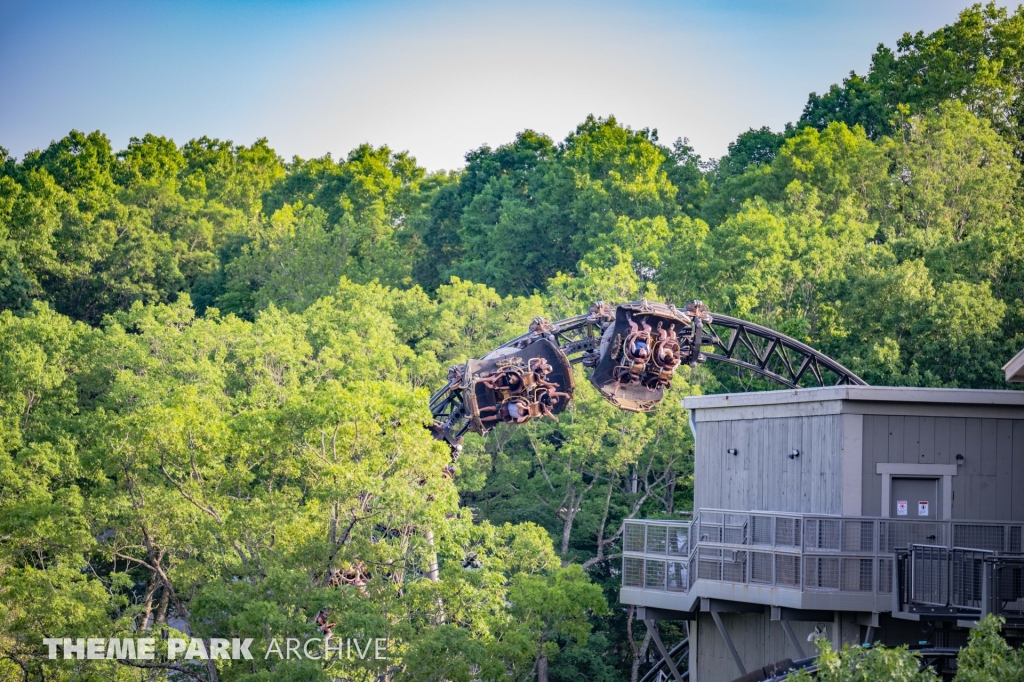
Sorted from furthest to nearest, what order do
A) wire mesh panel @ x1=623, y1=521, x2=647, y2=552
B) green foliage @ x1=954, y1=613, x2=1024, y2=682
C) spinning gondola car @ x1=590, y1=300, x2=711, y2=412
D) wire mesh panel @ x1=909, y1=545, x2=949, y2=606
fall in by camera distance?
spinning gondola car @ x1=590, y1=300, x2=711, y2=412, wire mesh panel @ x1=623, y1=521, x2=647, y2=552, wire mesh panel @ x1=909, y1=545, x2=949, y2=606, green foliage @ x1=954, y1=613, x2=1024, y2=682

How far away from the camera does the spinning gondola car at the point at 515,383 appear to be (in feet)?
77.5

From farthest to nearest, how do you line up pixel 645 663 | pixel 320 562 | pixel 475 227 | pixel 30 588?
pixel 475 227, pixel 645 663, pixel 30 588, pixel 320 562

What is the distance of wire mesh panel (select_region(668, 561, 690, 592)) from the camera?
70.6ft

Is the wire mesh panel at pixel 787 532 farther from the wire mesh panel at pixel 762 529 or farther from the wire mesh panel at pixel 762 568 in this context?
the wire mesh panel at pixel 762 568

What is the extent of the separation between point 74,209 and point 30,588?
35499mm

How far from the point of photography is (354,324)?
41.8m

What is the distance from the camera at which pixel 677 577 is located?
71.4 feet

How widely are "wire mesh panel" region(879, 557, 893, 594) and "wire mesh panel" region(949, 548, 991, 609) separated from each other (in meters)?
1.16

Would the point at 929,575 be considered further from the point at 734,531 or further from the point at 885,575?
the point at 734,531

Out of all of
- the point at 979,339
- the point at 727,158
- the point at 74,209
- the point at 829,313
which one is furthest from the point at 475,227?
the point at 979,339

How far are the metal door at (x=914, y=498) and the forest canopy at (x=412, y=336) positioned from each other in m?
6.97

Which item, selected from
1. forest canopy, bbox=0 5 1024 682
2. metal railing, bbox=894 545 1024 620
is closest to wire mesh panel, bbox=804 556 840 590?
metal railing, bbox=894 545 1024 620

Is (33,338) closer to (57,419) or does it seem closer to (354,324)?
(57,419)

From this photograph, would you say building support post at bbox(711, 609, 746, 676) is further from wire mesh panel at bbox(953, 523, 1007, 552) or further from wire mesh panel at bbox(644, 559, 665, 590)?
wire mesh panel at bbox(953, 523, 1007, 552)
